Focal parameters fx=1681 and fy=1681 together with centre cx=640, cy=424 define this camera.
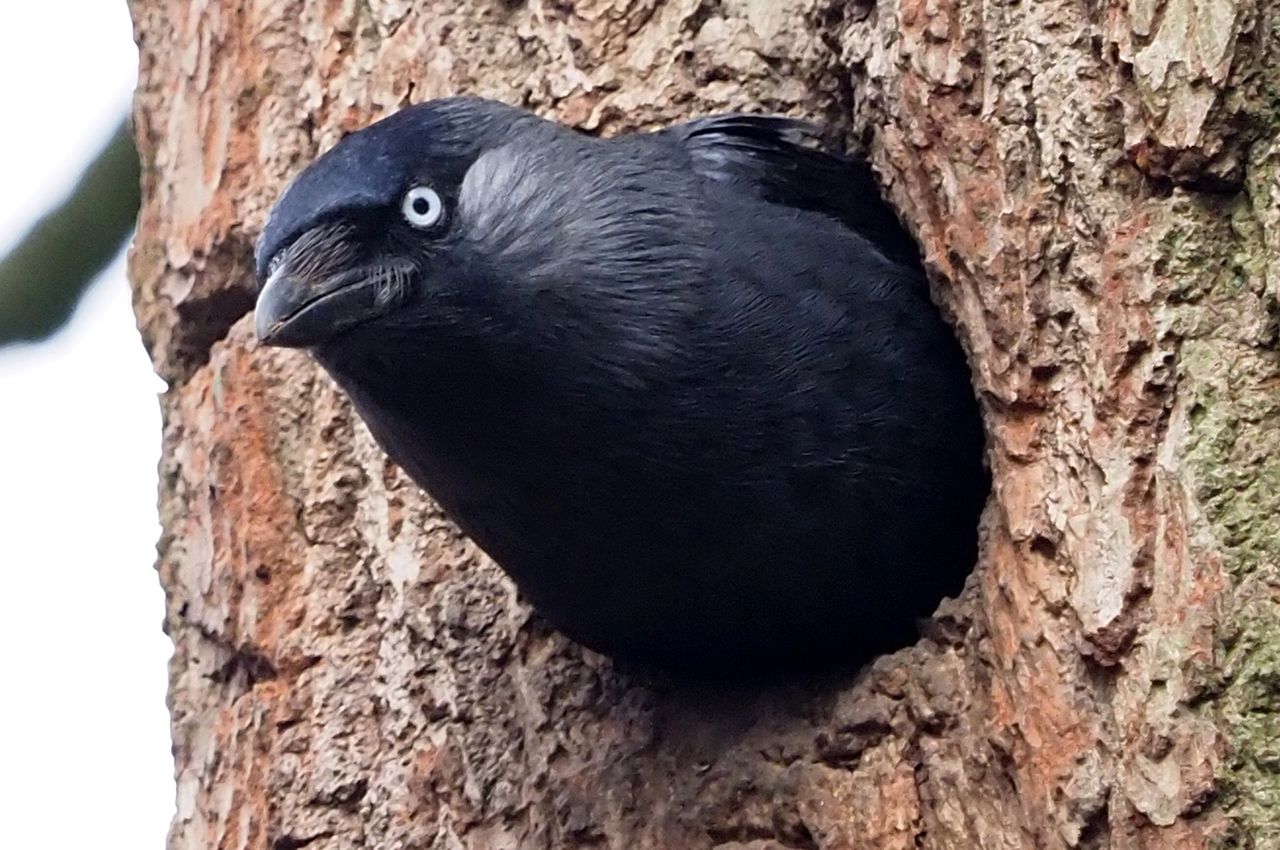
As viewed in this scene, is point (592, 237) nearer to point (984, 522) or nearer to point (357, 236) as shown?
point (357, 236)

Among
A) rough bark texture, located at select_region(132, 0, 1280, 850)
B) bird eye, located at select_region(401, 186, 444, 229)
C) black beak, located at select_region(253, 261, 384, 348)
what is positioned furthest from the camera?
bird eye, located at select_region(401, 186, 444, 229)

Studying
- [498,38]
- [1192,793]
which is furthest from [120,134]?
[1192,793]

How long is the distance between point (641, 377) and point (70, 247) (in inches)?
74.2

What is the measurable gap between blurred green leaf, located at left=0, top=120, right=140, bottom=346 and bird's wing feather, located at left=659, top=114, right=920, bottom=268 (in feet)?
5.28

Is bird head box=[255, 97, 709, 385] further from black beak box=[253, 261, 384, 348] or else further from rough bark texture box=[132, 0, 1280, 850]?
rough bark texture box=[132, 0, 1280, 850]

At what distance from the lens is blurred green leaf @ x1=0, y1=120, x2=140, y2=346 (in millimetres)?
3457

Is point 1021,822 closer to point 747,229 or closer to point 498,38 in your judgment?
point 747,229

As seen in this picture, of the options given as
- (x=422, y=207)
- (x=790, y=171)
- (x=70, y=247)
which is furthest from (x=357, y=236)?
(x=70, y=247)

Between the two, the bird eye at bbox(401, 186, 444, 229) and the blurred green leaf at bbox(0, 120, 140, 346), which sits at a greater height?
the blurred green leaf at bbox(0, 120, 140, 346)

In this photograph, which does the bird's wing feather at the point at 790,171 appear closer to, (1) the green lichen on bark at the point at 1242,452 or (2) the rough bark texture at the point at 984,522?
(2) the rough bark texture at the point at 984,522

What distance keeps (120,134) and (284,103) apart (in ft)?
2.76

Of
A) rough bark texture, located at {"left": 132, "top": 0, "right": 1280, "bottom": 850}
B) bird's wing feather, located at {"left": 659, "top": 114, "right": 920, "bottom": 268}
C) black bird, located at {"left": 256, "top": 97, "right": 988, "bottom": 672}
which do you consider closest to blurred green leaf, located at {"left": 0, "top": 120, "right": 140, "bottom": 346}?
rough bark texture, located at {"left": 132, "top": 0, "right": 1280, "bottom": 850}

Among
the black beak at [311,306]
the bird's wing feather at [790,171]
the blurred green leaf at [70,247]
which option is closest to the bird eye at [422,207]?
the black beak at [311,306]

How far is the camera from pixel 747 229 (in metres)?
2.38
